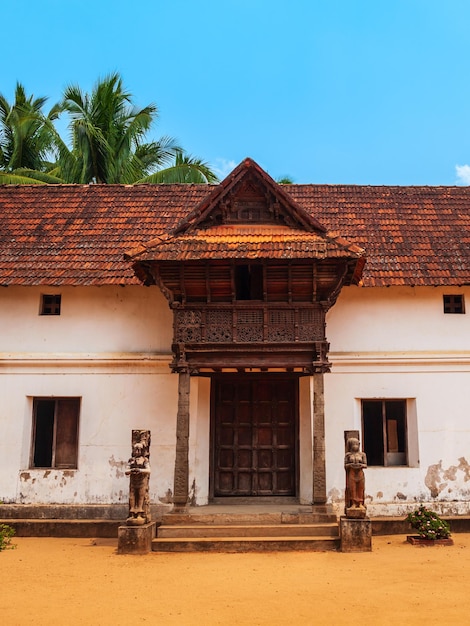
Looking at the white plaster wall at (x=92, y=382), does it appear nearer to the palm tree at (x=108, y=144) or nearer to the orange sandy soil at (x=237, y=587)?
the orange sandy soil at (x=237, y=587)

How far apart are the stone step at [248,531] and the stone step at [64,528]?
1754mm

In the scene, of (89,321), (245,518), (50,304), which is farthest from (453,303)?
(50,304)

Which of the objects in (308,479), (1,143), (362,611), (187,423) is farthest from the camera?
(1,143)

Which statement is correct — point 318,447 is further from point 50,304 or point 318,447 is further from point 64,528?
point 50,304

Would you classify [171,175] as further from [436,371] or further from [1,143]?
[436,371]

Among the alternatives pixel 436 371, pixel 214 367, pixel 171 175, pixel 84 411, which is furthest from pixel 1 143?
pixel 436 371

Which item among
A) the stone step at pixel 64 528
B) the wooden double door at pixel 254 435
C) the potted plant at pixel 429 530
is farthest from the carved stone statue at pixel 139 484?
the potted plant at pixel 429 530

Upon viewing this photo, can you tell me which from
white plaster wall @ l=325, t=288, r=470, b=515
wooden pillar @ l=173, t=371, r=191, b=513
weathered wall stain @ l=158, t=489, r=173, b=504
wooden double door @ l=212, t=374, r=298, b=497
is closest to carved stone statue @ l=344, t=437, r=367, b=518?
white plaster wall @ l=325, t=288, r=470, b=515

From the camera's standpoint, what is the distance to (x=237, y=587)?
7250mm

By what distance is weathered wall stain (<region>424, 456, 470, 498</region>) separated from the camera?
37.7 feet

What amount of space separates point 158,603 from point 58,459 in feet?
19.6

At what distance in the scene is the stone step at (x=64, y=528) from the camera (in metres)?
11.0

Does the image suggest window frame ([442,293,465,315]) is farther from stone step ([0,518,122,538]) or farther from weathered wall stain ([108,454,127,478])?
stone step ([0,518,122,538])

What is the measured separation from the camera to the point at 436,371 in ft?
38.9
